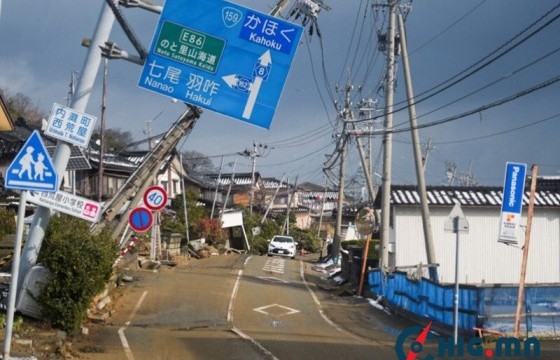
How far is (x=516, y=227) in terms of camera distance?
51.0 ft

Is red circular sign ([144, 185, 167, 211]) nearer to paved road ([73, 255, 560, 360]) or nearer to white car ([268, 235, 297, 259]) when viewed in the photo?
paved road ([73, 255, 560, 360])

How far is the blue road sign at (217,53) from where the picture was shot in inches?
522

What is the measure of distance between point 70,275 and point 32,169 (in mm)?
4561

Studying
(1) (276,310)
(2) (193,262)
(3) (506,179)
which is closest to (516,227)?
(3) (506,179)

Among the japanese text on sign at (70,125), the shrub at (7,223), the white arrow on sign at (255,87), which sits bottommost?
the shrub at (7,223)

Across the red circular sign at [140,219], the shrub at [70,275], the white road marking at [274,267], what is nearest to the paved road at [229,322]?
the shrub at [70,275]

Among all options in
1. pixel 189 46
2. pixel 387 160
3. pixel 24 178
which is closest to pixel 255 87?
pixel 189 46

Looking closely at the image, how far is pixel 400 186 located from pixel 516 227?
1406 centimetres

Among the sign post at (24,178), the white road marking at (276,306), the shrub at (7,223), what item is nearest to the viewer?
the sign post at (24,178)

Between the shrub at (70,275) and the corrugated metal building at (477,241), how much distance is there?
17386 millimetres

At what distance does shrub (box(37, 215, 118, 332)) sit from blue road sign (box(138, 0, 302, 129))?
136 inches

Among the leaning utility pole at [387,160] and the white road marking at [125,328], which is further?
the leaning utility pole at [387,160]

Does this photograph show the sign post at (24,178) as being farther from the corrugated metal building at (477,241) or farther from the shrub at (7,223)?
the corrugated metal building at (477,241)

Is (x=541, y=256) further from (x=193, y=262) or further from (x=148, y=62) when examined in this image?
(x=148, y=62)
